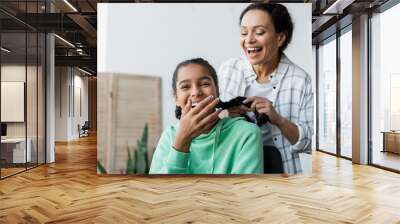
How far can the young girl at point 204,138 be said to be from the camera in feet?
20.8

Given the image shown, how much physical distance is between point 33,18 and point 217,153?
14.0 ft

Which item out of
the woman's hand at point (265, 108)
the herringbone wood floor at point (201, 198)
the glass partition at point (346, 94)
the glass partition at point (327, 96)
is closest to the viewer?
the herringbone wood floor at point (201, 198)

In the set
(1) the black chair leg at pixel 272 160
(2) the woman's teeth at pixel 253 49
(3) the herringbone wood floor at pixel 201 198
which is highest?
(2) the woman's teeth at pixel 253 49

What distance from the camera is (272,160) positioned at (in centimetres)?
650

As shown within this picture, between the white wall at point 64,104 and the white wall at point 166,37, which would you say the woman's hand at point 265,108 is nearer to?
the white wall at point 166,37

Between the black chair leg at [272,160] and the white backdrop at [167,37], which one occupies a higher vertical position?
the white backdrop at [167,37]

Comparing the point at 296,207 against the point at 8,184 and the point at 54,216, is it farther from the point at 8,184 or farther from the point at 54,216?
the point at 8,184

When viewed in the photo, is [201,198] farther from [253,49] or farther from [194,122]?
[253,49]

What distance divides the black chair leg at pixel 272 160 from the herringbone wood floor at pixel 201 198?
0.53 feet

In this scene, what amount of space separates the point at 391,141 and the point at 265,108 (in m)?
2.82

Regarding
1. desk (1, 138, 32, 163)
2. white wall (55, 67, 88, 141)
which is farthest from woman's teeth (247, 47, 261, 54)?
white wall (55, 67, 88, 141)

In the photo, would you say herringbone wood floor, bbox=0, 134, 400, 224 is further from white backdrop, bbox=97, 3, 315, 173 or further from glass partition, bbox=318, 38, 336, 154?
glass partition, bbox=318, 38, 336, 154

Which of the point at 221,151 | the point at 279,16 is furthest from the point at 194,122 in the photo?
the point at 279,16

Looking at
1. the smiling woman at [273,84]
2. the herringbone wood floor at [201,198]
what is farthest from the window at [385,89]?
the smiling woman at [273,84]
